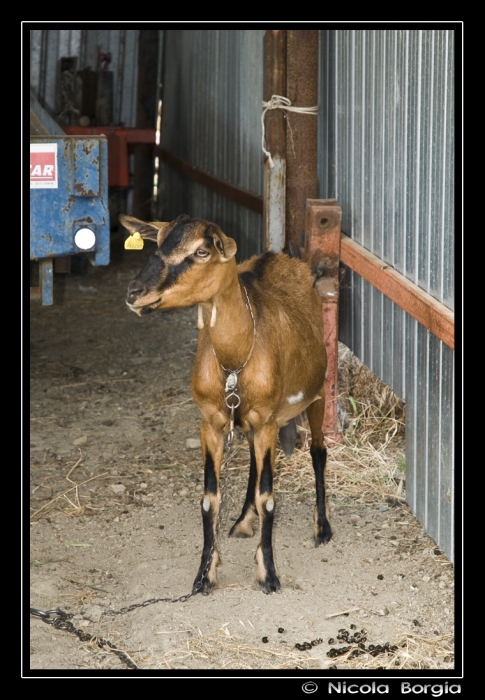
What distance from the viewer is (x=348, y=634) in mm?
4297

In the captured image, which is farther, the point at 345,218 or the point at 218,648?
the point at 345,218

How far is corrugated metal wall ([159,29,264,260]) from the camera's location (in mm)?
9508

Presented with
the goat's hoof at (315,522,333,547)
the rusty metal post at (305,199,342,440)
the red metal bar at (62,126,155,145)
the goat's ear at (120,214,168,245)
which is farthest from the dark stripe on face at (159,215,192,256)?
the red metal bar at (62,126,155,145)

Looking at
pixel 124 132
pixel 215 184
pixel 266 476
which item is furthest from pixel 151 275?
pixel 124 132

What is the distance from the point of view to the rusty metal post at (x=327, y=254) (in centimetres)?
629

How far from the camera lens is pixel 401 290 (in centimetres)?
526

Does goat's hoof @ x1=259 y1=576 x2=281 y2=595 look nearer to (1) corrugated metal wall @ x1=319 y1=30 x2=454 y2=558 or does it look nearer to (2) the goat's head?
(1) corrugated metal wall @ x1=319 y1=30 x2=454 y2=558

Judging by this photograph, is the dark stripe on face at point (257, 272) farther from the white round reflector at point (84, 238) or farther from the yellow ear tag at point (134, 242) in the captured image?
the white round reflector at point (84, 238)

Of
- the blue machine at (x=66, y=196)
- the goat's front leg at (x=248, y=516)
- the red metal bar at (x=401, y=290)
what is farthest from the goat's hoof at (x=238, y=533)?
the blue machine at (x=66, y=196)

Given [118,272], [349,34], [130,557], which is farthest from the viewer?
[118,272]

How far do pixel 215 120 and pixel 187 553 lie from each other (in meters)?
7.22

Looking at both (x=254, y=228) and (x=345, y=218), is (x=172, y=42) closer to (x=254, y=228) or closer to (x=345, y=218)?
(x=254, y=228)
